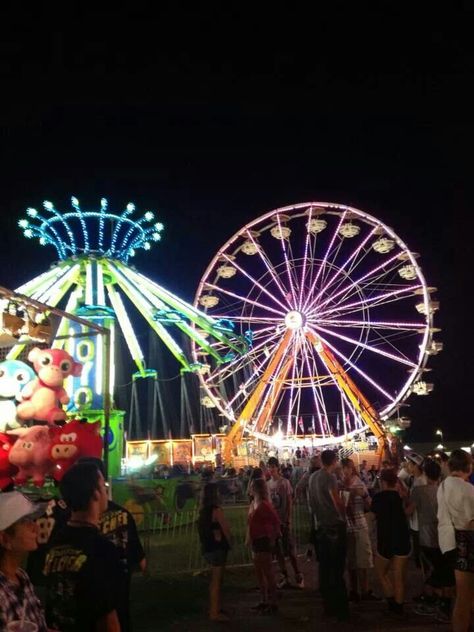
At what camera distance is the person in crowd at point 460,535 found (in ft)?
15.3

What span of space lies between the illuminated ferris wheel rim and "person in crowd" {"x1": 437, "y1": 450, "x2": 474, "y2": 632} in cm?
1773

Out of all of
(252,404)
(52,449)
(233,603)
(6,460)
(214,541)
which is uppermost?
(252,404)

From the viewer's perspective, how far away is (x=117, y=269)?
20422 millimetres

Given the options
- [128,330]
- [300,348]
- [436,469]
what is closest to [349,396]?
[300,348]

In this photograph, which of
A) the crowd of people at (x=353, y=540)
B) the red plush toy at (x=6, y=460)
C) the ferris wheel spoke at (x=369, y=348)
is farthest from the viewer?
the ferris wheel spoke at (x=369, y=348)

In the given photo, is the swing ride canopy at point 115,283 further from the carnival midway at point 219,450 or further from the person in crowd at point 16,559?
the person in crowd at point 16,559

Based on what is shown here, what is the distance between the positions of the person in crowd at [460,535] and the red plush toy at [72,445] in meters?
4.87

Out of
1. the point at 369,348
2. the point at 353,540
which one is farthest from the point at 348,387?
the point at 353,540

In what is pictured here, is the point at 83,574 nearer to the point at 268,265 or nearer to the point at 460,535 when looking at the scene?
the point at 460,535

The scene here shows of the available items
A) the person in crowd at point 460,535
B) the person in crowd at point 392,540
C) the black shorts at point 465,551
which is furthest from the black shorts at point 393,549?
the black shorts at point 465,551

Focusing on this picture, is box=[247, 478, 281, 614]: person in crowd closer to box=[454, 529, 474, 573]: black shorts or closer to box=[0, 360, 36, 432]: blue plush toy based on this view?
box=[454, 529, 474, 573]: black shorts

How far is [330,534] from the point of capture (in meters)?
6.27

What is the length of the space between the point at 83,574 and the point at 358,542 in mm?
4765

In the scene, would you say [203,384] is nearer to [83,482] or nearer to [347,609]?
[347,609]
